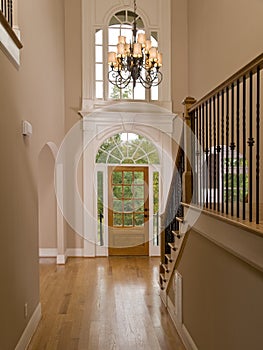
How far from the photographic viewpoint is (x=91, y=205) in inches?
316

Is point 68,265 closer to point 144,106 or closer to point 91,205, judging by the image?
point 91,205

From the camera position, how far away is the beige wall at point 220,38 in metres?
5.21

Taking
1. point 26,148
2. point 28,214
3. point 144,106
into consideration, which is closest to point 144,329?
point 28,214

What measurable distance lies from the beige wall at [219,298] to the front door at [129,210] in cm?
436

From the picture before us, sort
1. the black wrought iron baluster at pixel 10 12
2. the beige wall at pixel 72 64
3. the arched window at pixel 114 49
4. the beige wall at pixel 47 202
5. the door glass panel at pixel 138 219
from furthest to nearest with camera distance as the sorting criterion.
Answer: the door glass panel at pixel 138 219
the arched window at pixel 114 49
the beige wall at pixel 72 64
the beige wall at pixel 47 202
the black wrought iron baluster at pixel 10 12

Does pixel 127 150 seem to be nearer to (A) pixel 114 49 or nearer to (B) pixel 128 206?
(B) pixel 128 206

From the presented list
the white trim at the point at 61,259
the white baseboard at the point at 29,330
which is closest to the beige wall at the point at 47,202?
the white trim at the point at 61,259

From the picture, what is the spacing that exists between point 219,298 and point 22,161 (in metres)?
2.24

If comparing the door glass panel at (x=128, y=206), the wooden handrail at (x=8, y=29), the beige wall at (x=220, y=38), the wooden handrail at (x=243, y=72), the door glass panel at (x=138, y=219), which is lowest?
the door glass panel at (x=138, y=219)

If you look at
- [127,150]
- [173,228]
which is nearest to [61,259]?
[127,150]

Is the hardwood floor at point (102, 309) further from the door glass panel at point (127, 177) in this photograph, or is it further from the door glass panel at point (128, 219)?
the door glass panel at point (127, 177)

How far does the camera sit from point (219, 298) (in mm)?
2770

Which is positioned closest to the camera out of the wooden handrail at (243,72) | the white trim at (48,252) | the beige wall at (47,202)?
the wooden handrail at (243,72)

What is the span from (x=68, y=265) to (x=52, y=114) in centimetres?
293
